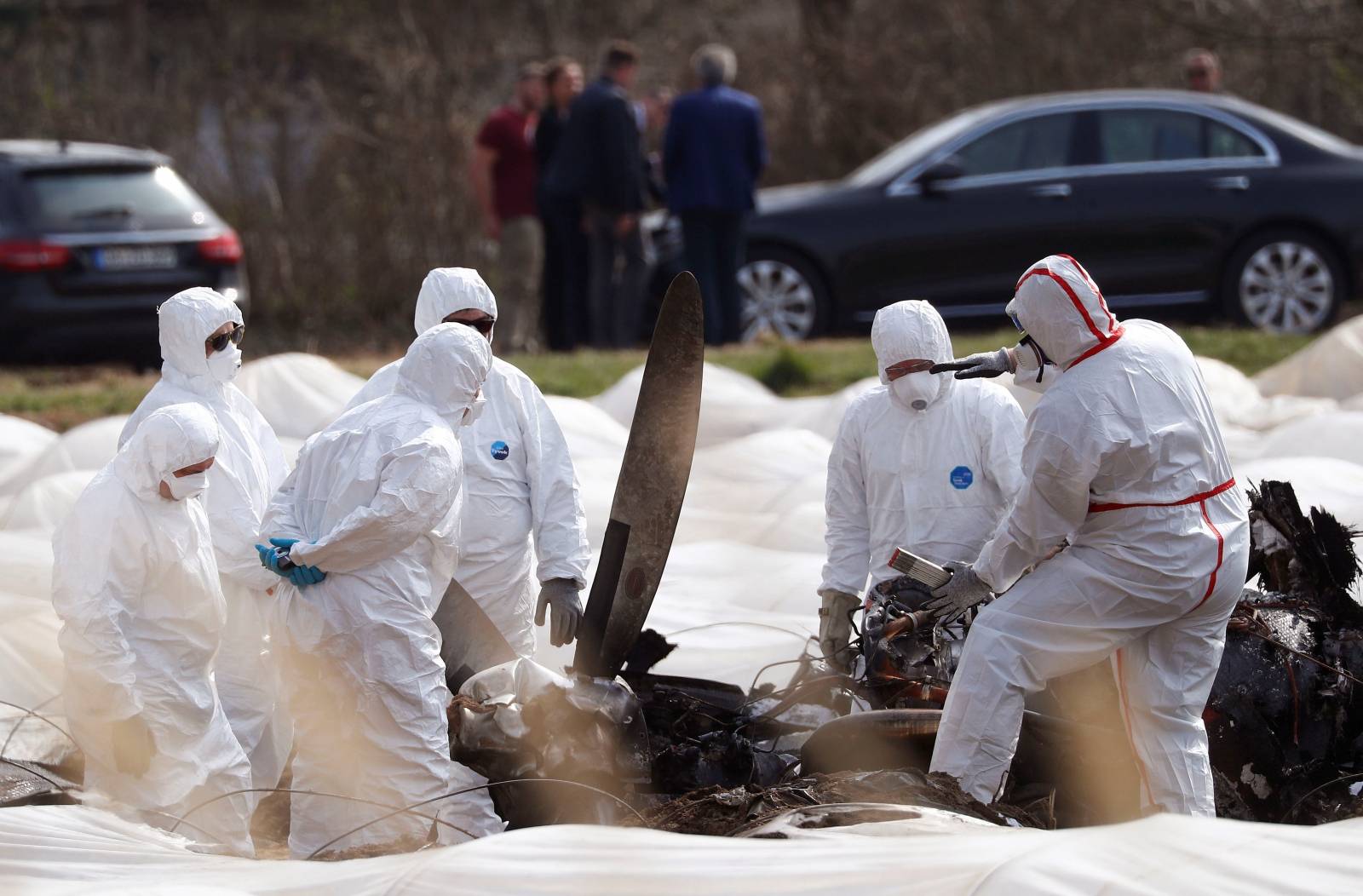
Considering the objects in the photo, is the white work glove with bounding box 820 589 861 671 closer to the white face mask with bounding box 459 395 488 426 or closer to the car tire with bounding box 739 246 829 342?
the white face mask with bounding box 459 395 488 426

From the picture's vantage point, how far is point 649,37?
69.6 ft

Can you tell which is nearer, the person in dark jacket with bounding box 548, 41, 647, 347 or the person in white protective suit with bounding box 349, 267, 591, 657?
the person in white protective suit with bounding box 349, 267, 591, 657

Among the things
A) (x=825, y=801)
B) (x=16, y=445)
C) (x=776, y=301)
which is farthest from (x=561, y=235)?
(x=825, y=801)

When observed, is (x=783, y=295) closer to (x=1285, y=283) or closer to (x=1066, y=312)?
(x=1285, y=283)

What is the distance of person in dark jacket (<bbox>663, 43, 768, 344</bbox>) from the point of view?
1156 cm

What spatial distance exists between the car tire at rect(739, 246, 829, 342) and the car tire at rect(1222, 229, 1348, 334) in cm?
263

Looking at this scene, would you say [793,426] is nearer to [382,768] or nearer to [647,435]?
[647,435]

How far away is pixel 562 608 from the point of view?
223 inches

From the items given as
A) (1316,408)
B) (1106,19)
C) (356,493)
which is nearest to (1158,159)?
(1316,408)

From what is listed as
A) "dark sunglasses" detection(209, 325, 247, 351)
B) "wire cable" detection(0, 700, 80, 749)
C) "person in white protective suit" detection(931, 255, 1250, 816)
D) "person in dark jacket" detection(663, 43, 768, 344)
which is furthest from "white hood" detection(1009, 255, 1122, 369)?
"person in dark jacket" detection(663, 43, 768, 344)

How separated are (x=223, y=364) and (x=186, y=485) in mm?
772

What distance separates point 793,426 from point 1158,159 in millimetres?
3896

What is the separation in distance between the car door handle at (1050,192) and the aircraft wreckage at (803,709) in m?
6.37

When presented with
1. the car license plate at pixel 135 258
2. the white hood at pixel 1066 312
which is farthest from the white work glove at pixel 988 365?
the car license plate at pixel 135 258
